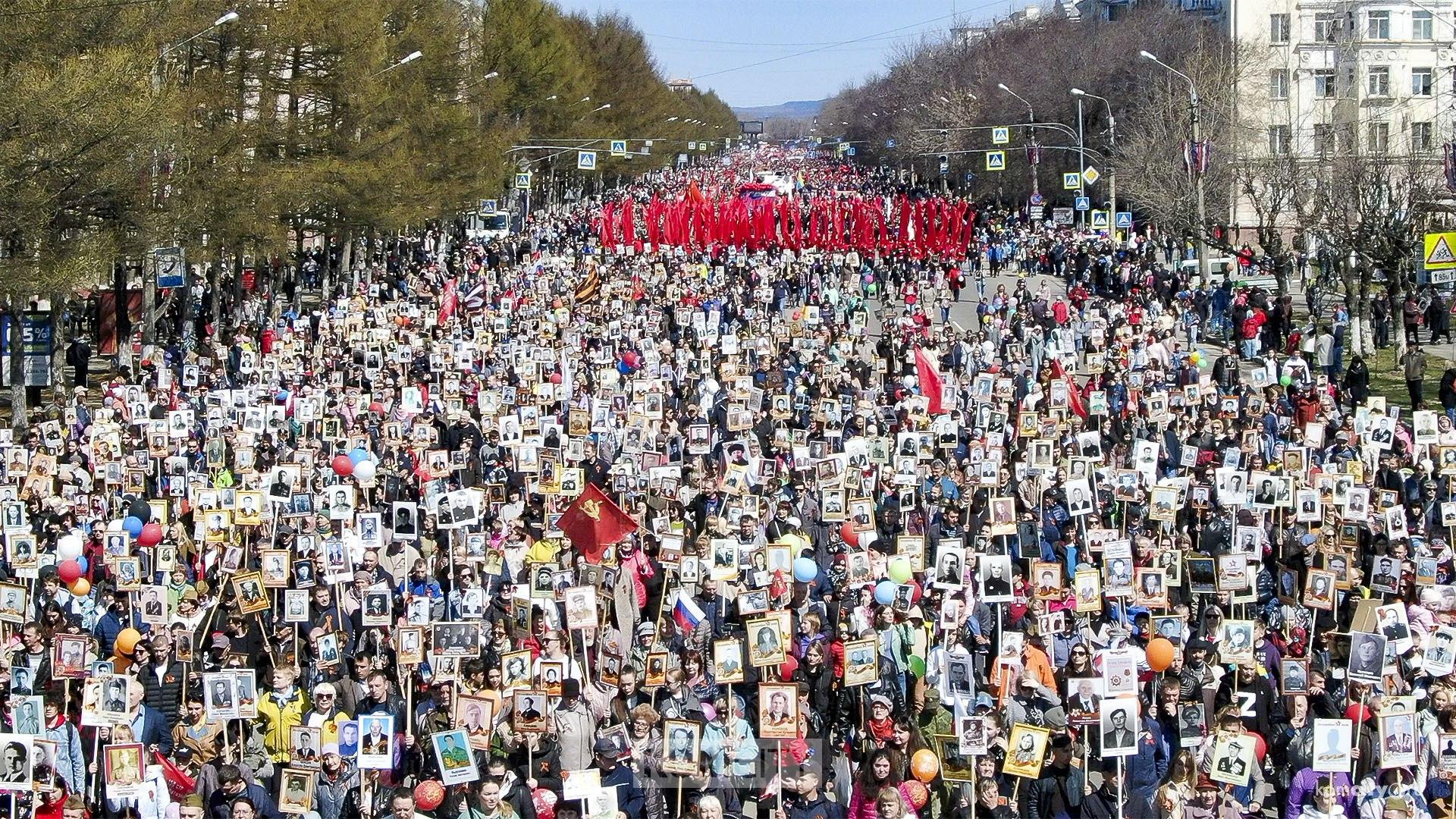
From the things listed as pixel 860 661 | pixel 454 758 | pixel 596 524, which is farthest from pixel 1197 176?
pixel 454 758

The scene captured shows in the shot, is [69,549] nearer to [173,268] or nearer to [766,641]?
[766,641]

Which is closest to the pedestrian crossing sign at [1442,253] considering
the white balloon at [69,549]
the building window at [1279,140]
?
the white balloon at [69,549]

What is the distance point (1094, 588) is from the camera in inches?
542

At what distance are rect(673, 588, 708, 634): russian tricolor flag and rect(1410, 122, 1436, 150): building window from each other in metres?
36.5

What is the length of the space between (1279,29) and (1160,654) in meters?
59.8

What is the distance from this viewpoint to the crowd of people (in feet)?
34.9

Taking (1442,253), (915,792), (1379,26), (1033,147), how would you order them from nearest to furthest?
(915,792), (1442,253), (1033,147), (1379,26)

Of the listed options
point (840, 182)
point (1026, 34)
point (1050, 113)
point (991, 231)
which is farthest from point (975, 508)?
point (840, 182)

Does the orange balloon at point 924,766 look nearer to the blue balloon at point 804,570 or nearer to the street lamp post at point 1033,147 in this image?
the blue balloon at point 804,570

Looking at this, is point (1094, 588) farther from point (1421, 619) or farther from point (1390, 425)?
point (1390, 425)

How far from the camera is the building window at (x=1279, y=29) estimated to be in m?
67.0

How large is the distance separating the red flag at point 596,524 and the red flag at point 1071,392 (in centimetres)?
995

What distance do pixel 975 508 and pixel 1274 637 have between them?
4.98m

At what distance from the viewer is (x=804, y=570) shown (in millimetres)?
15070
